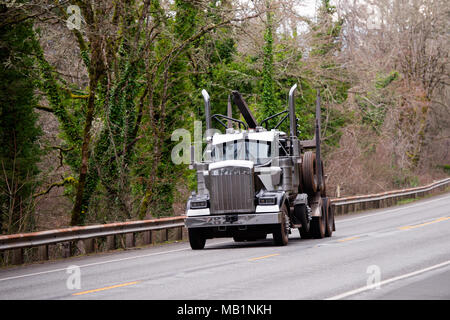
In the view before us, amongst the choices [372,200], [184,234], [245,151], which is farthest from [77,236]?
[372,200]

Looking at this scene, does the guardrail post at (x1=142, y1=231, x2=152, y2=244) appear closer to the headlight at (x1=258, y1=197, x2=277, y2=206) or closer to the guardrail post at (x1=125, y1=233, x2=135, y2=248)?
the guardrail post at (x1=125, y1=233, x2=135, y2=248)

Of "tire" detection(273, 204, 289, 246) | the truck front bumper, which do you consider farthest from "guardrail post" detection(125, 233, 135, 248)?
"tire" detection(273, 204, 289, 246)

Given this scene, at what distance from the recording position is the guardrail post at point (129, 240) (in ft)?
64.5

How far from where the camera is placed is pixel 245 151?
58.5ft

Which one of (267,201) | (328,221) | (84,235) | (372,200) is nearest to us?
(267,201)

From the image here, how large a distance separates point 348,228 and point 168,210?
387 inches

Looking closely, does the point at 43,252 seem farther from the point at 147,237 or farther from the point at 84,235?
the point at 147,237

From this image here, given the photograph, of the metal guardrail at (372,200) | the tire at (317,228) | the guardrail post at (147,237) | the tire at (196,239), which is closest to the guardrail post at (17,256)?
the tire at (196,239)

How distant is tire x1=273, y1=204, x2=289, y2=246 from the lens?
16844 mm

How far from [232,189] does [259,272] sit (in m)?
5.02

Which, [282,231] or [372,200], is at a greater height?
[372,200]

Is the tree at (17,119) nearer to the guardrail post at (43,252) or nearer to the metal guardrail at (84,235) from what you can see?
the metal guardrail at (84,235)

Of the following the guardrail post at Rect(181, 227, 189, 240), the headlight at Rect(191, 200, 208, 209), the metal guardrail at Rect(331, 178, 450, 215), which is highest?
the headlight at Rect(191, 200, 208, 209)
